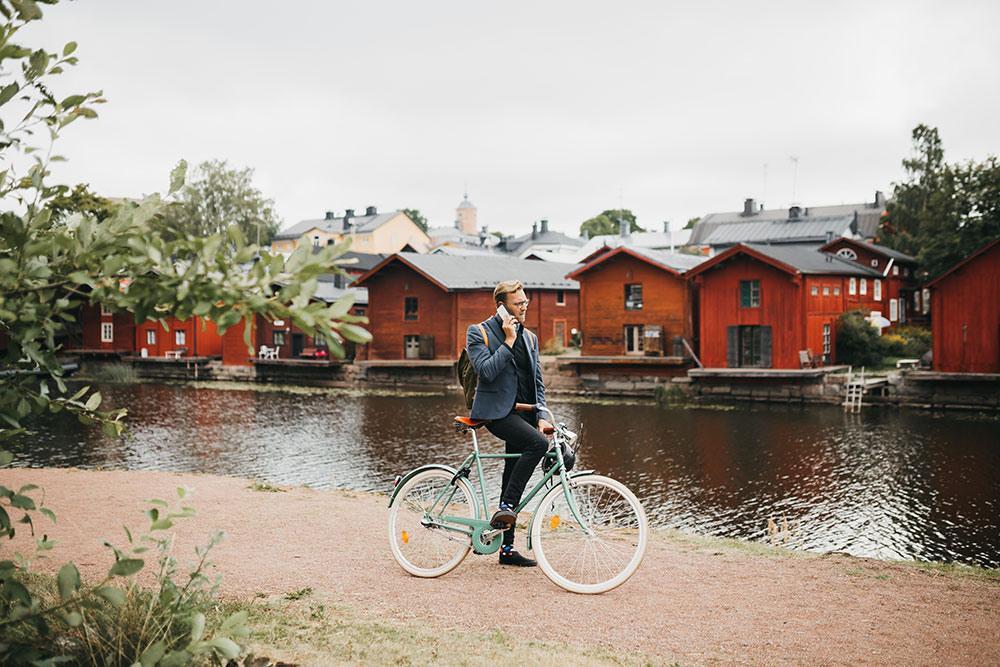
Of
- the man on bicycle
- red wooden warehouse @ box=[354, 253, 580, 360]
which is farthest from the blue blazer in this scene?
red wooden warehouse @ box=[354, 253, 580, 360]

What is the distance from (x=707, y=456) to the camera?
20.3 meters

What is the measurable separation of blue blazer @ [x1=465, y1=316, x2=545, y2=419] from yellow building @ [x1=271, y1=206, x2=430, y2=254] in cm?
8583

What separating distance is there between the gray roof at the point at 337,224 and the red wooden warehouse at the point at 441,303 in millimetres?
47672

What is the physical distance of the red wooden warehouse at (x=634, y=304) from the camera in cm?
3750

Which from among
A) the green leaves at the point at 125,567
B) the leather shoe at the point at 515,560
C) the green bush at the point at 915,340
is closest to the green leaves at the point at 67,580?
the green leaves at the point at 125,567

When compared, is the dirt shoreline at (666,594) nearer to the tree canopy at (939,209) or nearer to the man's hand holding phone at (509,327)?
the man's hand holding phone at (509,327)

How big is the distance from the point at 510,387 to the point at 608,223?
117 meters

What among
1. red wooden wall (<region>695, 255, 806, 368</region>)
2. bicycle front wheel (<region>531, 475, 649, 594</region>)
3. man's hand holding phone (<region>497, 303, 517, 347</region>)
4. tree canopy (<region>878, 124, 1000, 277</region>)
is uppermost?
tree canopy (<region>878, 124, 1000, 277</region>)

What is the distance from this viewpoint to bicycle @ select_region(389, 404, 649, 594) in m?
5.91

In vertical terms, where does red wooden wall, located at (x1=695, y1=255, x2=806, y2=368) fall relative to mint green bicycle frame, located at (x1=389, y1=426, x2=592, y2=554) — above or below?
above

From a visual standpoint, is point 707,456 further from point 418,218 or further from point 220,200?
point 418,218

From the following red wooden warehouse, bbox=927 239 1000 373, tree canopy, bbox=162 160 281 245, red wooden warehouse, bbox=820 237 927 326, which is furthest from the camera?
tree canopy, bbox=162 160 281 245

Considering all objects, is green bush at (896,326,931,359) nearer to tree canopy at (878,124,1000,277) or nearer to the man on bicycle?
tree canopy at (878,124,1000,277)

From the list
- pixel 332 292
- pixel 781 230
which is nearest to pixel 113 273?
pixel 332 292
